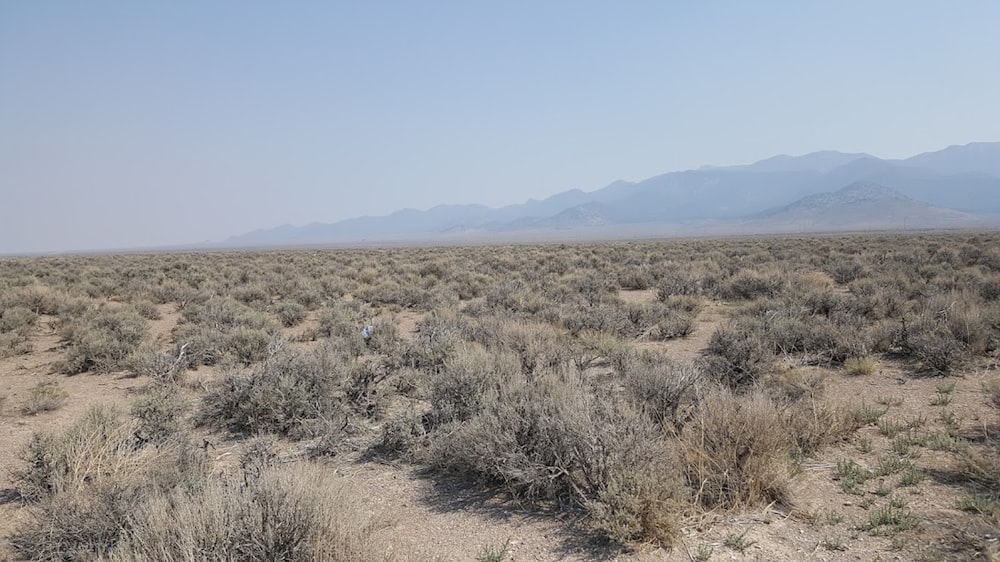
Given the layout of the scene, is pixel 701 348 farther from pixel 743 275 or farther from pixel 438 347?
pixel 743 275

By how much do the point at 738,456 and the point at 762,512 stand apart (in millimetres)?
463

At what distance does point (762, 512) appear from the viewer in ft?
12.7

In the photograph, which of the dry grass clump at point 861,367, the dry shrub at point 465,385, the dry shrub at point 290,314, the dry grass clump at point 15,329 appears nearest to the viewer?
the dry shrub at point 465,385

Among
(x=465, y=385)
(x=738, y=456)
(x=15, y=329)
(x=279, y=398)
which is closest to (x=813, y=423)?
(x=738, y=456)

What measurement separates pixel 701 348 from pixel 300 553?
27.0 ft

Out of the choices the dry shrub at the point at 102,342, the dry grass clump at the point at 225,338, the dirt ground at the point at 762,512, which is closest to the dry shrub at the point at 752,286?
the dirt ground at the point at 762,512

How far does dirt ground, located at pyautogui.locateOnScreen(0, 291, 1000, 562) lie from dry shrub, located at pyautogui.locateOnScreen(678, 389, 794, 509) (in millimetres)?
152

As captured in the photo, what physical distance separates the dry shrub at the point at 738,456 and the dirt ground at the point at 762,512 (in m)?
0.15

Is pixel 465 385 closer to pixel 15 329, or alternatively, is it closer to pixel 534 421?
Answer: pixel 534 421

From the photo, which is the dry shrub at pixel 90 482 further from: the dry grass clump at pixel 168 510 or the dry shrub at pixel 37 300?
the dry shrub at pixel 37 300

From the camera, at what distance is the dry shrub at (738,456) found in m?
3.98

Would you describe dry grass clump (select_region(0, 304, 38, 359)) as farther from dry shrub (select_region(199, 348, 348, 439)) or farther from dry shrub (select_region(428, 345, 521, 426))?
dry shrub (select_region(428, 345, 521, 426))

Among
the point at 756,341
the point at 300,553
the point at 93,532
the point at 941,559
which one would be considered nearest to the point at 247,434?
the point at 93,532

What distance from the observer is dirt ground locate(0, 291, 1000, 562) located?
3432 mm
